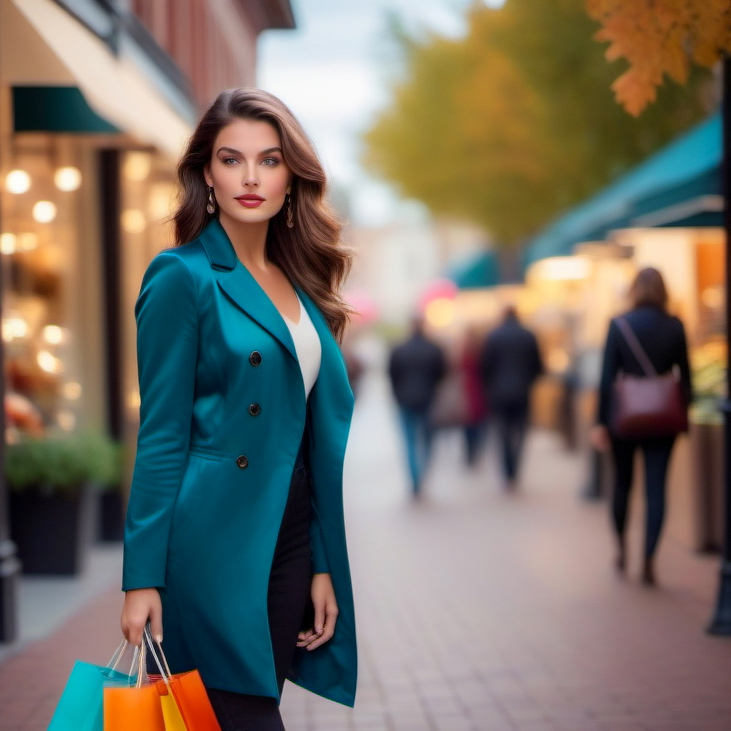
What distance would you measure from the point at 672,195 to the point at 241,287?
7825mm

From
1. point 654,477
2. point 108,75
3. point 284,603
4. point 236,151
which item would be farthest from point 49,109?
point 284,603

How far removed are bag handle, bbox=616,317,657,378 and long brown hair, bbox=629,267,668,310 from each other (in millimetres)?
225

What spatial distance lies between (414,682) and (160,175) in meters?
7.66

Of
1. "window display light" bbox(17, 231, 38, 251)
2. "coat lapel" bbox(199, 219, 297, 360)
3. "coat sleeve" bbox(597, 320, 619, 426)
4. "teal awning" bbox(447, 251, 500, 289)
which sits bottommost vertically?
"coat sleeve" bbox(597, 320, 619, 426)

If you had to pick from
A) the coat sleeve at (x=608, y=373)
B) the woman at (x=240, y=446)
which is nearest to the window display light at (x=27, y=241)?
the coat sleeve at (x=608, y=373)

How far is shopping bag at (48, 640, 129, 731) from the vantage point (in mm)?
2484

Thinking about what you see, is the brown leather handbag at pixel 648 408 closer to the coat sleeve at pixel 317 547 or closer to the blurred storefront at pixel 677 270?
the blurred storefront at pixel 677 270

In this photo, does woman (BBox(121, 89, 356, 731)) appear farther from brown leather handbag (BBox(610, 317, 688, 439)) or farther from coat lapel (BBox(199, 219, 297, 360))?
brown leather handbag (BBox(610, 317, 688, 439))

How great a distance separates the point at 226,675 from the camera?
2.67 m

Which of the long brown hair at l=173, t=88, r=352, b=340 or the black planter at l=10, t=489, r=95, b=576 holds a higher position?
the long brown hair at l=173, t=88, r=352, b=340

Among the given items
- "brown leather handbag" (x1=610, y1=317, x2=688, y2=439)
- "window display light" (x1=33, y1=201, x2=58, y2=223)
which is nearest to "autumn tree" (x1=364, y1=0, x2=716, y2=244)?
"window display light" (x1=33, y1=201, x2=58, y2=223)

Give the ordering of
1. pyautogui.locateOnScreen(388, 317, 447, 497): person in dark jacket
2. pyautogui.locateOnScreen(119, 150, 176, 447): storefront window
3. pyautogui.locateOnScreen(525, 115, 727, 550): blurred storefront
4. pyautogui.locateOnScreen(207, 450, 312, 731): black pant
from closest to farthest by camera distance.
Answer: pyautogui.locateOnScreen(207, 450, 312, 731): black pant, pyautogui.locateOnScreen(525, 115, 727, 550): blurred storefront, pyautogui.locateOnScreen(119, 150, 176, 447): storefront window, pyautogui.locateOnScreen(388, 317, 447, 497): person in dark jacket

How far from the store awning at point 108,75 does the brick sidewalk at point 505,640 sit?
100 inches

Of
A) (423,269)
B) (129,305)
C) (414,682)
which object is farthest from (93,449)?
(423,269)
